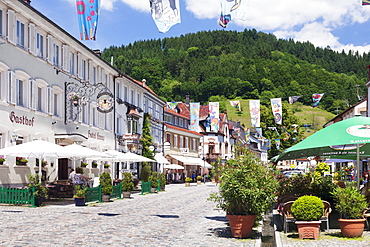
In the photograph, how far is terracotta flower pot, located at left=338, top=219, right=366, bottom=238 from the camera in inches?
441

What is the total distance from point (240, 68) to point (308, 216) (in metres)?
110

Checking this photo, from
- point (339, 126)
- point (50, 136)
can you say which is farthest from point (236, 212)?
point (50, 136)

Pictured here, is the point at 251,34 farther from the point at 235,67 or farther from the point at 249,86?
the point at 249,86

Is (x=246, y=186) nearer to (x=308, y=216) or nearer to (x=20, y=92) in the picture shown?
(x=308, y=216)

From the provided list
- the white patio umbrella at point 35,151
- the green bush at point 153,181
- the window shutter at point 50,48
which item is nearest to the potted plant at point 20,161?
the white patio umbrella at point 35,151

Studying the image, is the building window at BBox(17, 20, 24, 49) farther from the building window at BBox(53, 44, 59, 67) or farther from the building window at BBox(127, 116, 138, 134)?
the building window at BBox(127, 116, 138, 134)

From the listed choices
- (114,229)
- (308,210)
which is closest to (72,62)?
(114,229)

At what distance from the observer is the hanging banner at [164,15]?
1350cm

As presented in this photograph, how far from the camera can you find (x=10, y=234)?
11172 millimetres

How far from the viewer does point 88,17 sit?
15906 millimetres

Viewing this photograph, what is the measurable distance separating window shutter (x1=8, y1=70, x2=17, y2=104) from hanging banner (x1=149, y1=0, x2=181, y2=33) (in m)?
10.7

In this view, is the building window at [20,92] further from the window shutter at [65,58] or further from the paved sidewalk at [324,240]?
the paved sidewalk at [324,240]

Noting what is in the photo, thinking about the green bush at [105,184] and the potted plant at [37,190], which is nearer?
the potted plant at [37,190]

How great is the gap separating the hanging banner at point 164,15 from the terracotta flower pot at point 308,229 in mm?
6435
